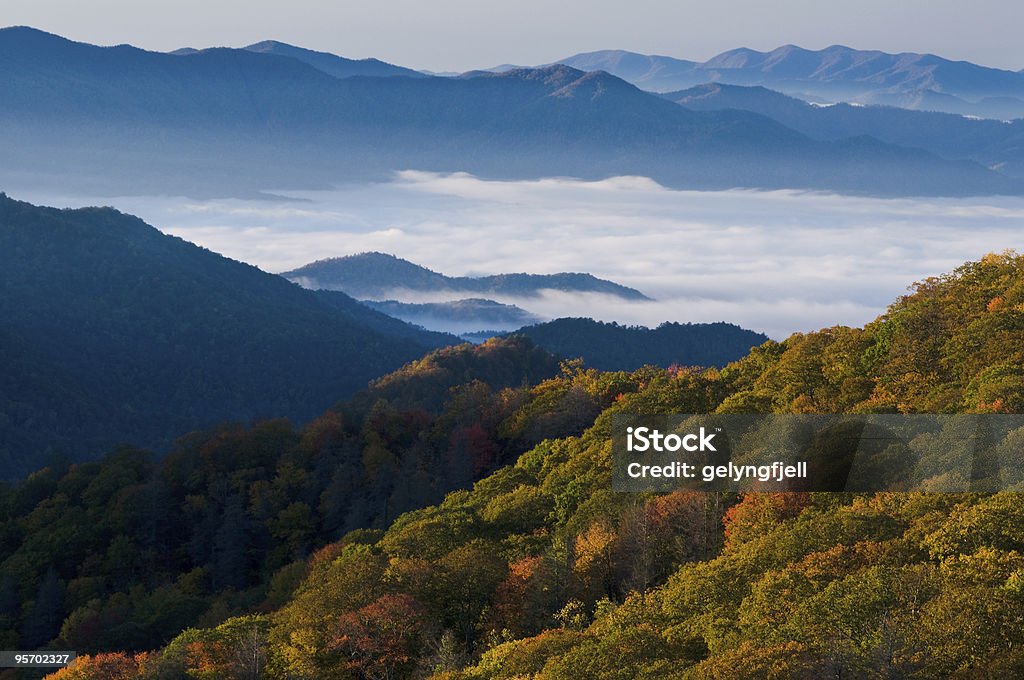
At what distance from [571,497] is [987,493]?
25.2 m

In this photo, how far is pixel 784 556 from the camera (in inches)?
1802

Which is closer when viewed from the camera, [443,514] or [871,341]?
[443,514]

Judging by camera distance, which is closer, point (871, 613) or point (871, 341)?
point (871, 613)

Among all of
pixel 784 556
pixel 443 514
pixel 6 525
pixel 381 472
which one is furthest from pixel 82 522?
pixel 784 556

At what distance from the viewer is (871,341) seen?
246 feet

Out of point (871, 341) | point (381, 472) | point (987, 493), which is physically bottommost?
point (381, 472)

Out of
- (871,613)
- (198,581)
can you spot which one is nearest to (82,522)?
(198,581)

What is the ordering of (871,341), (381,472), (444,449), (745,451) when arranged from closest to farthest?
(745,451), (871,341), (381,472), (444,449)

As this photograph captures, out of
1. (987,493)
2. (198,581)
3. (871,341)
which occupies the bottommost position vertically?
(198,581)

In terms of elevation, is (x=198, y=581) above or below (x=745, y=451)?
below

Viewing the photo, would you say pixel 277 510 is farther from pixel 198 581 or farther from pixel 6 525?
pixel 6 525

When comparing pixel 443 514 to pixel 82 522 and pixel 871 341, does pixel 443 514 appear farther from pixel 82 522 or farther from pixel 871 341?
pixel 82 522

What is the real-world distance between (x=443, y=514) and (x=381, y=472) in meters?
39.9

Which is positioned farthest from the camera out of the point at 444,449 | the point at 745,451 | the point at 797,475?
the point at 444,449
